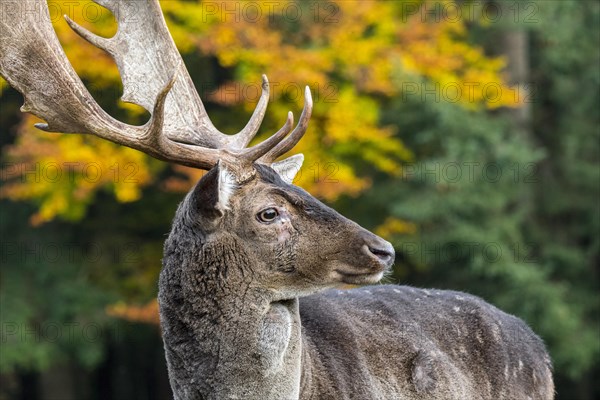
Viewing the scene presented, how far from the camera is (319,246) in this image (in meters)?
4.78

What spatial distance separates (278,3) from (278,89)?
4.39 feet

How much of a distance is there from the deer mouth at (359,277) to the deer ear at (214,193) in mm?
598

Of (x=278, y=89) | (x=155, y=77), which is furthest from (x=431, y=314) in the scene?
(x=278, y=89)

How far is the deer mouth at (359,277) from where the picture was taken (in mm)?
4734

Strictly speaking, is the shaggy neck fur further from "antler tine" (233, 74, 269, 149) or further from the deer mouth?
"antler tine" (233, 74, 269, 149)

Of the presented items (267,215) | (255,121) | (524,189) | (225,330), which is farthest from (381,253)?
(524,189)

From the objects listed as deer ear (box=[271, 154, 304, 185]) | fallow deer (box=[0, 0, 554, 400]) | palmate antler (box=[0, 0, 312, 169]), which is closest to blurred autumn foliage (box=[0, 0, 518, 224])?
palmate antler (box=[0, 0, 312, 169])

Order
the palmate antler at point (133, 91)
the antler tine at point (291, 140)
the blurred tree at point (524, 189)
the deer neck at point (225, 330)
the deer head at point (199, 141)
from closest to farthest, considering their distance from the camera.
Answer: the deer neck at point (225, 330), the deer head at point (199, 141), the palmate antler at point (133, 91), the antler tine at point (291, 140), the blurred tree at point (524, 189)

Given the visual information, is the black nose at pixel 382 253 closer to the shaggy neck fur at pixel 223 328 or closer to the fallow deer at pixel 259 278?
the fallow deer at pixel 259 278

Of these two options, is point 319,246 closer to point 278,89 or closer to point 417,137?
point 278,89

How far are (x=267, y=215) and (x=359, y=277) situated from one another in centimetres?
50

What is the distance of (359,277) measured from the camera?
187 inches

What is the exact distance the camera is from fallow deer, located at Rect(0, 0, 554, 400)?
471cm

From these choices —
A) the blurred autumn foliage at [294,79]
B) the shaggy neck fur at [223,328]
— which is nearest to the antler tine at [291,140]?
the shaggy neck fur at [223,328]
